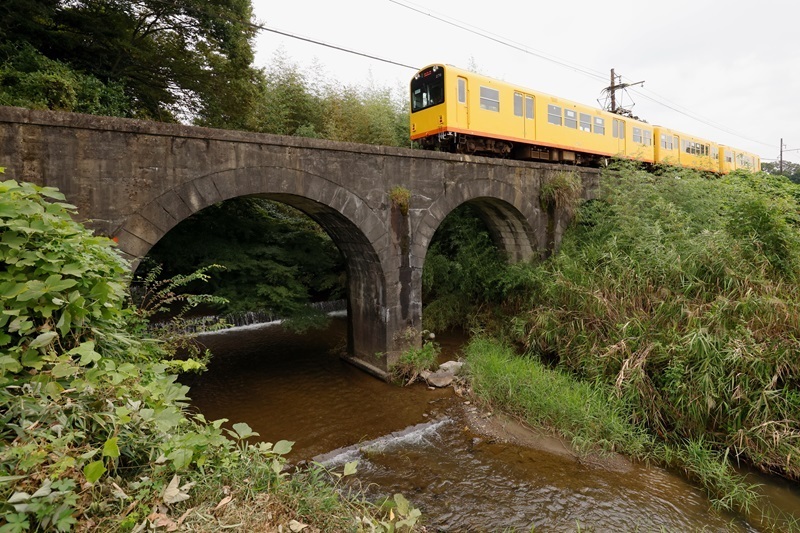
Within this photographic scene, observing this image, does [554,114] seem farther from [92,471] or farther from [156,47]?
[92,471]

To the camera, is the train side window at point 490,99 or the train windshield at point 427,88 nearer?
the train windshield at point 427,88

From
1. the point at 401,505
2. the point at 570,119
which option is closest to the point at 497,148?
the point at 570,119

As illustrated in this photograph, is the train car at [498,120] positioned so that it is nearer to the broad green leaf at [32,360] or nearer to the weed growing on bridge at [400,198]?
the weed growing on bridge at [400,198]

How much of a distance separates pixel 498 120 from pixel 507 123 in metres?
0.33

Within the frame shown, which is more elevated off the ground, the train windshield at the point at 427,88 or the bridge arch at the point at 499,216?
Answer: the train windshield at the point at 427,88

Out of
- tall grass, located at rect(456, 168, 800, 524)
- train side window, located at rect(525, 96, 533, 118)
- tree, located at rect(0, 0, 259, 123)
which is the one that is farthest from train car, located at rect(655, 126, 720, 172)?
tree, located at rect(0, 0, 259, 123)

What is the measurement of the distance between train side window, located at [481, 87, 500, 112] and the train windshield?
117 centimetres

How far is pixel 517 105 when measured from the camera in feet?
36.0

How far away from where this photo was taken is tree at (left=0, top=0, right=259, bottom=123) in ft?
26.8

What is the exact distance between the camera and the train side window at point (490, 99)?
10305 millimetres

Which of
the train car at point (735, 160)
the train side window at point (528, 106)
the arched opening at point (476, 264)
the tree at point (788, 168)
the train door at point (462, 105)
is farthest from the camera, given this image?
the tree at point (788, 168)

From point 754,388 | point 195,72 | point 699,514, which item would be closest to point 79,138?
point 195,72

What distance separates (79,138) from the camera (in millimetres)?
4750

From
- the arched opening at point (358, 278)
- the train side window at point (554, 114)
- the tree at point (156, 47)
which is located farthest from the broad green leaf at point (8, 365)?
the train side window at point (554, 114)
